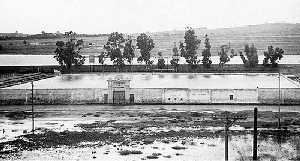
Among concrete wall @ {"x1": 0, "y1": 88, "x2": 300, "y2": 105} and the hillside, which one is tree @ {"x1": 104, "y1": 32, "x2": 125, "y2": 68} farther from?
concrete wall @ {"x1": 0, "y1": 88, "x2": 300, "y2": 105}

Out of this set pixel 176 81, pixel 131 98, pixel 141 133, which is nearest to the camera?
pixel 141 133

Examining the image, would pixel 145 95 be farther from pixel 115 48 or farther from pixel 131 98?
pixel 115 48

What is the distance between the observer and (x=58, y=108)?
54.3 metres

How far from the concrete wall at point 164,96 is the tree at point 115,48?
121ft

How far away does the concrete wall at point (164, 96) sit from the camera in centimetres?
5450

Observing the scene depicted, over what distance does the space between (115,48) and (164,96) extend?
48.2 metres

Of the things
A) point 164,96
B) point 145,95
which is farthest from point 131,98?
point 164,96

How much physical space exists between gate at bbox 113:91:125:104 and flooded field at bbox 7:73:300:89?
807 cm

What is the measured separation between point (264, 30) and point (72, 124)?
13793 cm

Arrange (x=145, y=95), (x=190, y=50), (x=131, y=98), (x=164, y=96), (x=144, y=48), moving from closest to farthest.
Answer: (x=164, y=96)
(x=145, y=95)
(x=131, y=98)
(x=190, y=50)
(x=144, y=48)

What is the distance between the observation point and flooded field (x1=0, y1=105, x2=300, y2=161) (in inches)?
1302

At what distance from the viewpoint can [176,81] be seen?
72.4 m

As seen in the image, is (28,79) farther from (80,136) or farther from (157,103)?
(80,136)

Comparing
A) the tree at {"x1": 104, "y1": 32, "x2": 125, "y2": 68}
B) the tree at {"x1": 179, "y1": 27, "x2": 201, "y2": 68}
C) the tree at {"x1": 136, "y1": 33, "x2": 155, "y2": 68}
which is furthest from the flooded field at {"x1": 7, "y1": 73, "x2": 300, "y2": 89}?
the tree at {"x1": 136, "y1": 33, "x2": 155, "y2": 68}
